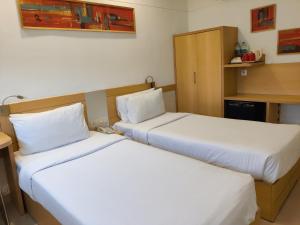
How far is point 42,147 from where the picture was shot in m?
2.28

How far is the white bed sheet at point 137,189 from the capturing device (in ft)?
4.23

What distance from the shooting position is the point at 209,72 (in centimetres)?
363

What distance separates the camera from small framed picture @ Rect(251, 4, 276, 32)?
325 centimetres

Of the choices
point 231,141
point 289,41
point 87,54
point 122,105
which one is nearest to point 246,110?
point 289,41

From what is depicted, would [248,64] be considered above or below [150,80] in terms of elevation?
above

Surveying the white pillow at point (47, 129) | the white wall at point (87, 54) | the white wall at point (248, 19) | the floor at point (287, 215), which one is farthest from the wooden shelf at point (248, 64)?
the white pillow at point (47, 129)

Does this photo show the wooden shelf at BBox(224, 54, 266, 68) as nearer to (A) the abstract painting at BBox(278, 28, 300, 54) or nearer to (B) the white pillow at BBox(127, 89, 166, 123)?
(A) the abstract painting at BBox(278, 28, 300, 54)

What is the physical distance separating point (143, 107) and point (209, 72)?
4.09 feet

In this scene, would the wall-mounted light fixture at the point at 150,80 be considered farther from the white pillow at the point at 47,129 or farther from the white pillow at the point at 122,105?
the white pillow at the point at 47,129

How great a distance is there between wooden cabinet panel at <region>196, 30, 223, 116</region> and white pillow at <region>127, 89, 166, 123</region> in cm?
87

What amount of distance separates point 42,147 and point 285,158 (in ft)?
7.14

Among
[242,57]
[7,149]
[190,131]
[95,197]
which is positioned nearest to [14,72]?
[7,149]

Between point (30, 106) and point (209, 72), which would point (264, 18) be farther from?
point (30, 106)

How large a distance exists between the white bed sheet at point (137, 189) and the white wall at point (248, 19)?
7.61 ft
